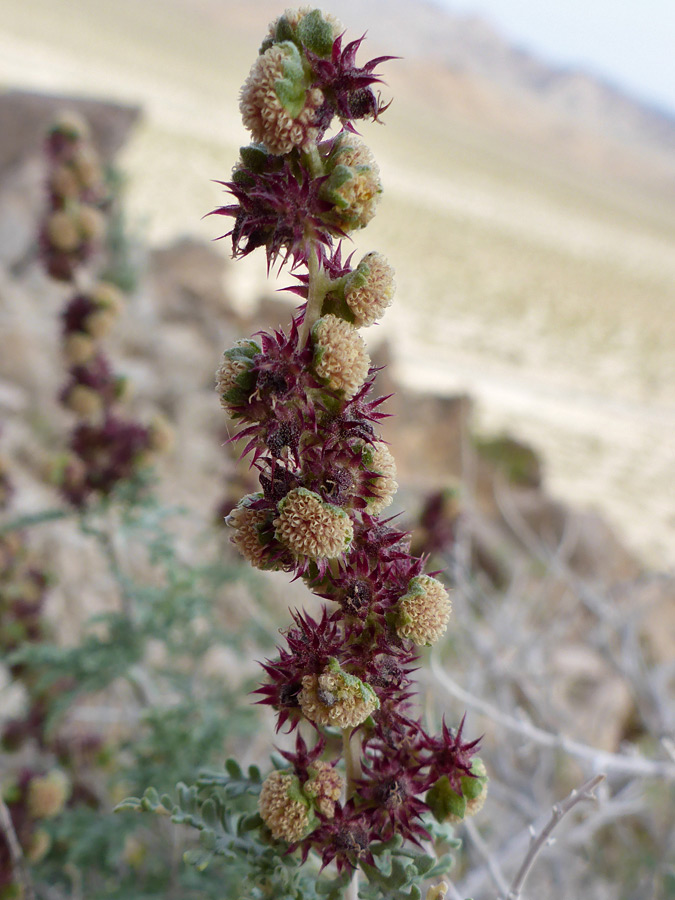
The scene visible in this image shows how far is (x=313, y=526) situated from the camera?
37.2 inches

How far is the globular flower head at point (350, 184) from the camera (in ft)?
3.10

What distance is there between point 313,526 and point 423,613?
21 cm

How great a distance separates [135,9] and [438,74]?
122 feet

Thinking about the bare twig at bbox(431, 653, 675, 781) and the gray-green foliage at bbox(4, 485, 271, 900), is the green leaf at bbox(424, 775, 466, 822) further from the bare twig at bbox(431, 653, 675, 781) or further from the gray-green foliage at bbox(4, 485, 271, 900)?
the gray-green foliage at bbox(4, 485, 271, 900)

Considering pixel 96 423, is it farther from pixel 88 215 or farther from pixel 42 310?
pixel 42 310

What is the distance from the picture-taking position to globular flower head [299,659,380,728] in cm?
97

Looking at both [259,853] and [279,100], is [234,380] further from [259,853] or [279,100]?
[259,853]

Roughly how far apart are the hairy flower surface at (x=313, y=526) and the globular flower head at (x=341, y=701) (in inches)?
6.5

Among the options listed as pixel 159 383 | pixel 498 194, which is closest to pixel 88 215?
pixel 159 383

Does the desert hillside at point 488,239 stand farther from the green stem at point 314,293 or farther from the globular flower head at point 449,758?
the globular flower head at point 449,758

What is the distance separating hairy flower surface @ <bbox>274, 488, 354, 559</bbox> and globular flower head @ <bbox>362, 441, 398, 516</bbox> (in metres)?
0.09

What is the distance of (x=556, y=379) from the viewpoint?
57.1ft

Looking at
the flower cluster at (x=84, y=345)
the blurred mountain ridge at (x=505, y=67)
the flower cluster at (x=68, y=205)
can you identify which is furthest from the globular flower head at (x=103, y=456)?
the blurred mountain ridge at (x=505, y=67)

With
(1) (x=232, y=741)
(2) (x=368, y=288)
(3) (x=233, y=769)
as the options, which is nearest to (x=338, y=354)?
(2) (x=368, y=288)
